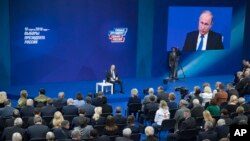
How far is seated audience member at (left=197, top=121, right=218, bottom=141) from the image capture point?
8523mm

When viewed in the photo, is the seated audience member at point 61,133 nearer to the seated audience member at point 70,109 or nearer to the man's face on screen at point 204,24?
the seated audience member at point 70,109

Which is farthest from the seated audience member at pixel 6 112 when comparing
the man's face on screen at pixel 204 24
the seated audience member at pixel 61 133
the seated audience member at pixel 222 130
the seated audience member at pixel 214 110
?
the man's face on screen at pixel 204 24

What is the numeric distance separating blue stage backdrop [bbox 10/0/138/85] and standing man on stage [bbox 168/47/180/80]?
4.85ft

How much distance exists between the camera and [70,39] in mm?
15969

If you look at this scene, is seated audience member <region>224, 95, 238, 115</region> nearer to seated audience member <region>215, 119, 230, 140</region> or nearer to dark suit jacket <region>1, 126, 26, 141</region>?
seated audience member <region>215, 119, 230, 140</region>


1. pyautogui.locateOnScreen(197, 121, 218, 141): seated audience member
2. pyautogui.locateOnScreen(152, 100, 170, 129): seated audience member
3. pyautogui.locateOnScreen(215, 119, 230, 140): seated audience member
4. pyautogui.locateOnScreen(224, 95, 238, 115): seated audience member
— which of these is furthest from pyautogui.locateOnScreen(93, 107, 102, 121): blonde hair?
pyautogui.locateOnScreen(224, 95, 238, 115): seated audience member

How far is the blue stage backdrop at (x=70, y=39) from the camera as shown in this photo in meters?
15.0

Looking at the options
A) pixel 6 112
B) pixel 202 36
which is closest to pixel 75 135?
pixel 6 112

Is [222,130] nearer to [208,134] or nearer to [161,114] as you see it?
[208,134]

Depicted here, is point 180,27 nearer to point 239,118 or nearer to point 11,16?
point 11,16

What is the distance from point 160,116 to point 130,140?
96.8 inches

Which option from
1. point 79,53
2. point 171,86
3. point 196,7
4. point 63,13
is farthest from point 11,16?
point 196,7

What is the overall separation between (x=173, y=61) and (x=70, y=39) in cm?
427

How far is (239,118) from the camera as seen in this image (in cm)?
954
